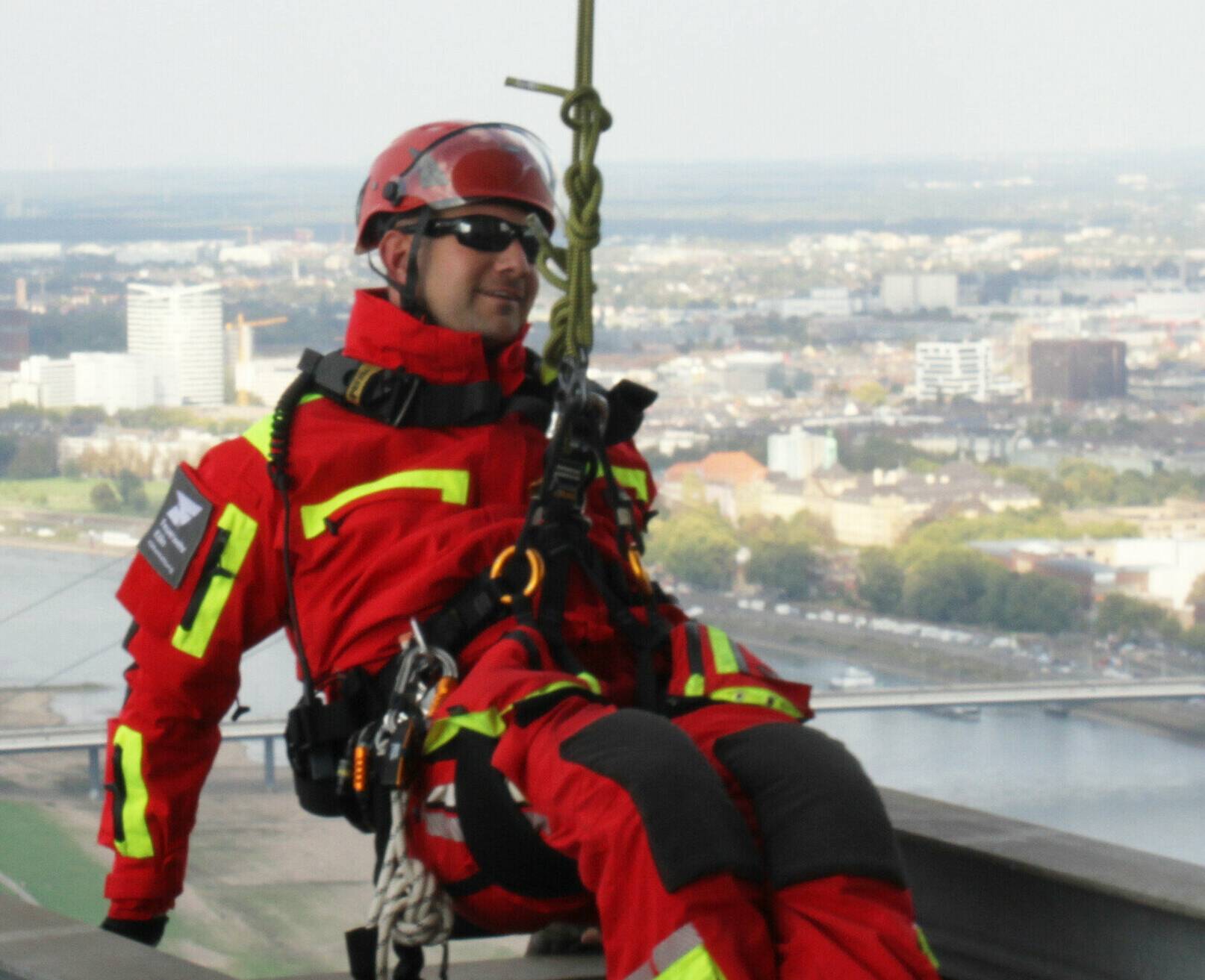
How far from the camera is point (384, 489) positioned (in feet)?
6.10

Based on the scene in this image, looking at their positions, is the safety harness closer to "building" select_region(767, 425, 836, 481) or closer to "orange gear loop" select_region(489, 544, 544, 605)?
"orange gear loop" select_region(489, 544, 544, 605)

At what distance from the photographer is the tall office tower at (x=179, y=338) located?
12.2 meters

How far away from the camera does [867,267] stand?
62.3ft

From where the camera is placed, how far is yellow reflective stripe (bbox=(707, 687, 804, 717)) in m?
1.67

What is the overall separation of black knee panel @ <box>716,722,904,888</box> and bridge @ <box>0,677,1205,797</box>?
7793 mm

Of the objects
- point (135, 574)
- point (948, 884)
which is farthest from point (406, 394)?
point (948, 884)

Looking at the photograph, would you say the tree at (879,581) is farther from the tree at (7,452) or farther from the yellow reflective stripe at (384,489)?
the yellow reflective stripe at (384,489)

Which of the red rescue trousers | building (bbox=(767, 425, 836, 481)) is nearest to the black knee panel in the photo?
the red rescue trousers

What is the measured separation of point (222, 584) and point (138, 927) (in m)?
0.38

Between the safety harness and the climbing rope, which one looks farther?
the climbing rope

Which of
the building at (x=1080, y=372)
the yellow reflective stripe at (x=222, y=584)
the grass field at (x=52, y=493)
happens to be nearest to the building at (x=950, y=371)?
the building at (x=1080, y=372)

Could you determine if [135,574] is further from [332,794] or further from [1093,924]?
[1093,924]

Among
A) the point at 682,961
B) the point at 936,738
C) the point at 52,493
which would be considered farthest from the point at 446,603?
the point at 52,493

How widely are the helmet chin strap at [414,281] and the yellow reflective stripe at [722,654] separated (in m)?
0.54
